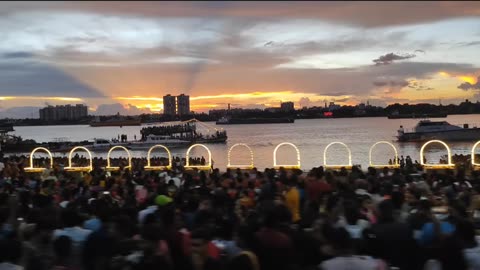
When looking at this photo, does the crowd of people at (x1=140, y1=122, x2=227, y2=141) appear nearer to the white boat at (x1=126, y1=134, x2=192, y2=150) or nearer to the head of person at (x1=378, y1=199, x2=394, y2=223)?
the white boat at (x1=126, y1=134, x2=192, y2=150)

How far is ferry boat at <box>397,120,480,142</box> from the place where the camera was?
249 feet

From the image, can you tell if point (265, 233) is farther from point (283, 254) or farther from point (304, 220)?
point (304, 220)

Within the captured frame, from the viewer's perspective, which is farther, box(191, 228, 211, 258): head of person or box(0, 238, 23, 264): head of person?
box(191, 228, 211, 258): head of person

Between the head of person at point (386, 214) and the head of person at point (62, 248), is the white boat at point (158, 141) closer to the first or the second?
the head of person at point (62, 248)

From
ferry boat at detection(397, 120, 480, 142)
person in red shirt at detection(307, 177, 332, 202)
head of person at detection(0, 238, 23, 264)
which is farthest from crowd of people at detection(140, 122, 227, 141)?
head of person at detection(0, 238, 23, 264)

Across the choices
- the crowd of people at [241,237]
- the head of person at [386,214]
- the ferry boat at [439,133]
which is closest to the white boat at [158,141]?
the ferry boat at [439,133]

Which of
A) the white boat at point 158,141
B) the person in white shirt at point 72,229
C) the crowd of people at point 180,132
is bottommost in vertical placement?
the white boat at point 158,141

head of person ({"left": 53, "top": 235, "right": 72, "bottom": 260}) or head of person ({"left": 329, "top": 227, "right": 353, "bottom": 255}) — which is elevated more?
head of person ({"left": 329, "top": 227, "right": 353, "bottom": 255})

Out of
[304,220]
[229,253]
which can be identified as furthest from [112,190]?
[229,253]

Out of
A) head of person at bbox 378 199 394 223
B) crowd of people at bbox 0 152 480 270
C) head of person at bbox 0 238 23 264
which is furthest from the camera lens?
head of person at bbox 378 199 394 223

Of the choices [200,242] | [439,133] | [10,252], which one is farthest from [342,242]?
[439,133]

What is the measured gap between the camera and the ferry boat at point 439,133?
2987 inches

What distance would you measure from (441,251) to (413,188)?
14.1 feet

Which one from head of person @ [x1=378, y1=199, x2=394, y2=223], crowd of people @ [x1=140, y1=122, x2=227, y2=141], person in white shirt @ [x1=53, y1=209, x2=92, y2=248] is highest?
head of person @ [x1=378, y1=199, x2=394, y2=223]
